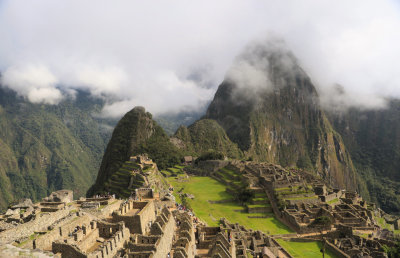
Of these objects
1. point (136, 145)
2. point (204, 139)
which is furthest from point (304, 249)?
point (204, 139)

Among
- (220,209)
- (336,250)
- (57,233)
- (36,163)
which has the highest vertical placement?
(36,163)

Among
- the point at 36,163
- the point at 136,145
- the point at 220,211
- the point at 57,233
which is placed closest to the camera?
the point at 57,233

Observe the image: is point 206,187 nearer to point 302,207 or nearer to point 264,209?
point 264,209

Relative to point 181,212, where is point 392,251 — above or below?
below

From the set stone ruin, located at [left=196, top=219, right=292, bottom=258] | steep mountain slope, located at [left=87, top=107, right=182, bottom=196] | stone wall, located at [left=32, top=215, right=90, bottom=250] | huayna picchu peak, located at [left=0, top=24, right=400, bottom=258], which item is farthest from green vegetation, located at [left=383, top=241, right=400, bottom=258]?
steep mountain slope, located at [left=87, top=107, right=182, bottom=196]

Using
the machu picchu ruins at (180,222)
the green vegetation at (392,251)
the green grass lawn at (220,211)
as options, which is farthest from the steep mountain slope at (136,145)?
the green vegetation at (392,251)

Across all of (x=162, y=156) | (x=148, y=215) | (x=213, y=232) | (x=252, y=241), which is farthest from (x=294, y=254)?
(x=162, y=156)

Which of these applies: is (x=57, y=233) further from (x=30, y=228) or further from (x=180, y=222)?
(x=180, y=222)

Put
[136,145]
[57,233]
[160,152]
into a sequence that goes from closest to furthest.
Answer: [57,233] → [160,152] → [136,145]
